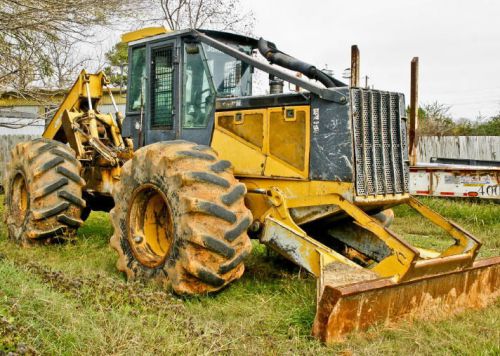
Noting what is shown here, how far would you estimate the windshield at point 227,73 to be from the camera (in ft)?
21.4

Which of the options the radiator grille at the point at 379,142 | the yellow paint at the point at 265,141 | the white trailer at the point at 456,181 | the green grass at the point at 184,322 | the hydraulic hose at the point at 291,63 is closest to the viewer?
the green grass at the point at 184,322

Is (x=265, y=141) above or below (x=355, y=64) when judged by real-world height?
below

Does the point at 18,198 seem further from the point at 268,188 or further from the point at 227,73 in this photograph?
the point at 268,188

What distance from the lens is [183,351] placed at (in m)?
3.98

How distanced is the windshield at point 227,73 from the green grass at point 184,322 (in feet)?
6.69

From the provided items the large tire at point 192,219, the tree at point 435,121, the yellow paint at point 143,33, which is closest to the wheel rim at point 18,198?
the yellow paint at point 143,33

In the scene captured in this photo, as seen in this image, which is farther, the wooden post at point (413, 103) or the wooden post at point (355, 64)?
the wooden post at point (355, 64)

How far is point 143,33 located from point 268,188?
2649 mm

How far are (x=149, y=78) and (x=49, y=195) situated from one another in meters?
1.98

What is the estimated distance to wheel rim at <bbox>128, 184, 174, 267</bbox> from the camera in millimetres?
6027

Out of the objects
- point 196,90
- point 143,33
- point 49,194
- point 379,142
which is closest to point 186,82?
point 196,90

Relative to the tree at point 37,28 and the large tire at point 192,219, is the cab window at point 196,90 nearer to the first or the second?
the large tire at point 192,219

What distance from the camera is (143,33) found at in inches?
285

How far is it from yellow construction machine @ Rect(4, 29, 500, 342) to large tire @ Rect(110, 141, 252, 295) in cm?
1
